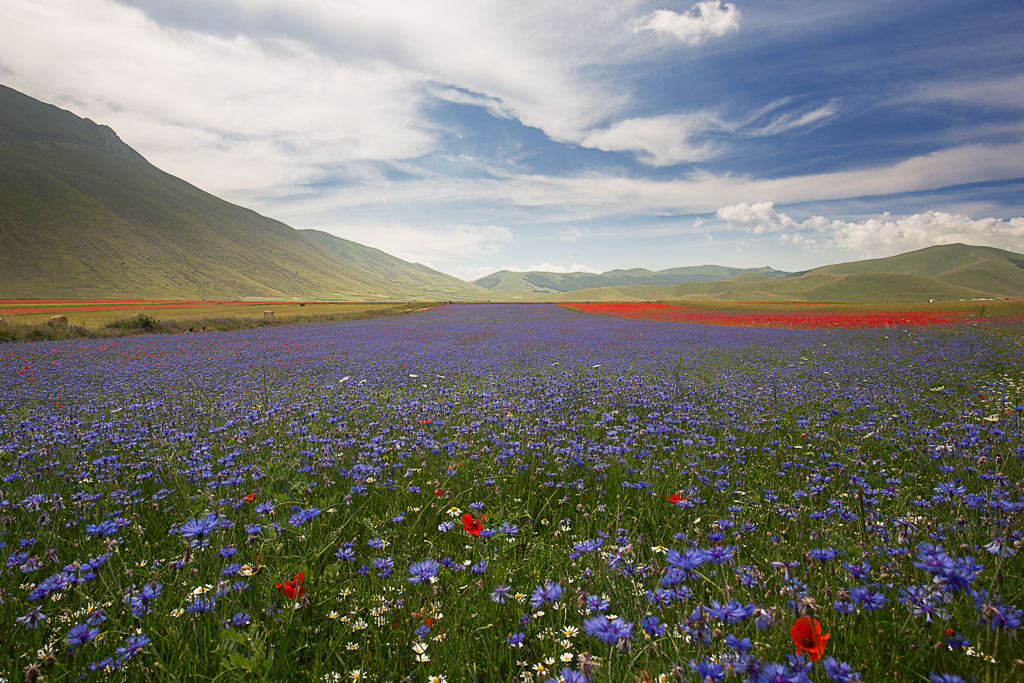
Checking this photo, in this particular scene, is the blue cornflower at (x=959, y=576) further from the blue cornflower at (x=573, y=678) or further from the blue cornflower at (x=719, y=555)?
the blue cornflower at (x=573, y=678)

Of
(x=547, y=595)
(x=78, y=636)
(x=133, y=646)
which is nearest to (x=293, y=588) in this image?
(x=133, y=646)

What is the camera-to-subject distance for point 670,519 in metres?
3.24

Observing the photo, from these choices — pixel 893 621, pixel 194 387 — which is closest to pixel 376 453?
pixel 893 621

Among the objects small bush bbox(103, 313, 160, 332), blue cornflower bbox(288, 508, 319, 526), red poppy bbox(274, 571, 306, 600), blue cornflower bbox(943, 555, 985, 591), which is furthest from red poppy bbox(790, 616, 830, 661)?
small bush bbox(103, 313, 160, 332)

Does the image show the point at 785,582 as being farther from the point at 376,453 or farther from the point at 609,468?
the point at 376,453

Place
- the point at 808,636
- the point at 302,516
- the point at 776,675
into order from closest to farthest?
the point at 776,675 < the point at 808,636 < the point at 302,516

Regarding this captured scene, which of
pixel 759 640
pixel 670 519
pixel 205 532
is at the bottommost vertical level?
pixel 670 519

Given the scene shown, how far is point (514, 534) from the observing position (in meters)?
2.94

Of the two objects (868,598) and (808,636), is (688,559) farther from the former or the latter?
(868,598)

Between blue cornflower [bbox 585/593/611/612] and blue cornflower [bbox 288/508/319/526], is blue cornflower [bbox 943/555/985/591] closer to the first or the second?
blue cornflower [bbox 585/593/611/612]

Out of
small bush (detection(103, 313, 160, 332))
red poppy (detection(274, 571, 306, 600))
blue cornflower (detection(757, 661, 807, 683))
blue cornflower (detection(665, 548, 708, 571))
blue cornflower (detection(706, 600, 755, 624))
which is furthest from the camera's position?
small bush (detection(103, 313, 160, 332))

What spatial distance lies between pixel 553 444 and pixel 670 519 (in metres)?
1.53

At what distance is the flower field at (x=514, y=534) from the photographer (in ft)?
5.72

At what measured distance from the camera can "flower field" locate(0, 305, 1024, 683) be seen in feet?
5.72
